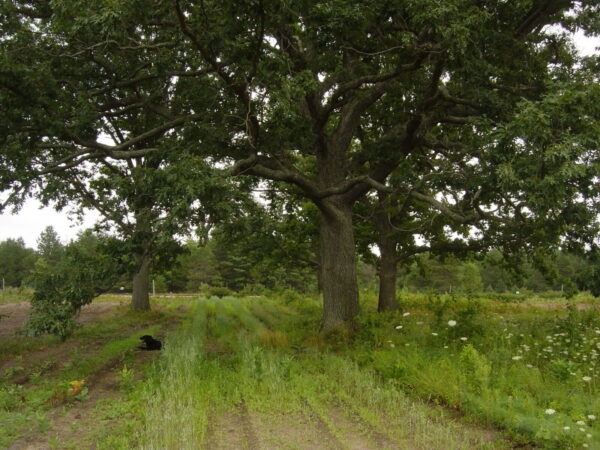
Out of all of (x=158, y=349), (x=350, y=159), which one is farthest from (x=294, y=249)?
(x=158, y=349)

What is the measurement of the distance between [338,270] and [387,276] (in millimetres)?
6880

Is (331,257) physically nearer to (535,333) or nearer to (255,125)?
(255,125)

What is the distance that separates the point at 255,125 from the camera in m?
10.7

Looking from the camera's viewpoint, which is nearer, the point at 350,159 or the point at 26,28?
the point at 26,28

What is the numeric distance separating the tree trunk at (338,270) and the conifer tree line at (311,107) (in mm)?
46

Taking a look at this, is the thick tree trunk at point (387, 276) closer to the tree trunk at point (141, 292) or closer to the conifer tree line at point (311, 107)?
the conifer tree line at point (311, 107)

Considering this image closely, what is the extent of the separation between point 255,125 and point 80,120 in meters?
4.03

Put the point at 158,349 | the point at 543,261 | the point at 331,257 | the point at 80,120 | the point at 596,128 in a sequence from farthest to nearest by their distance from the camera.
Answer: the point at 543,261 < the point at 331,257 < the point at 158,349 < the point at 80,120 < the point at 596,128

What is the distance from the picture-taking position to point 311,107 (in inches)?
499

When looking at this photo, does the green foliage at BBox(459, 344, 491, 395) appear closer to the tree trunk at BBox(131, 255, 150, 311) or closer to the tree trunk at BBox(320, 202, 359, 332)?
the tree trunk at BBox(320, 202, 359, 332)

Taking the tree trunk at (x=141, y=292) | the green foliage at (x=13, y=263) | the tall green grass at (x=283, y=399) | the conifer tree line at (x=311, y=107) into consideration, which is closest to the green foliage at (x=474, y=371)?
the tall green grass at (x=283, y=399)

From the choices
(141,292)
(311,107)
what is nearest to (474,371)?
(311,107)

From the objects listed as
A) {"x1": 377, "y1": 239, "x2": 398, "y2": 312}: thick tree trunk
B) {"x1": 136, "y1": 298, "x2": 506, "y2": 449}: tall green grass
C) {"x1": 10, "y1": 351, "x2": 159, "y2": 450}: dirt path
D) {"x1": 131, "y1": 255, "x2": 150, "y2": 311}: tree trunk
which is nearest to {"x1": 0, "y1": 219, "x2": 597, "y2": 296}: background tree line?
{"x1": 131, "y1": 255, "x2": 150, "y2": 311}: tree trunk

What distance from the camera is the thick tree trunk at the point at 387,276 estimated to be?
61.1 feet
